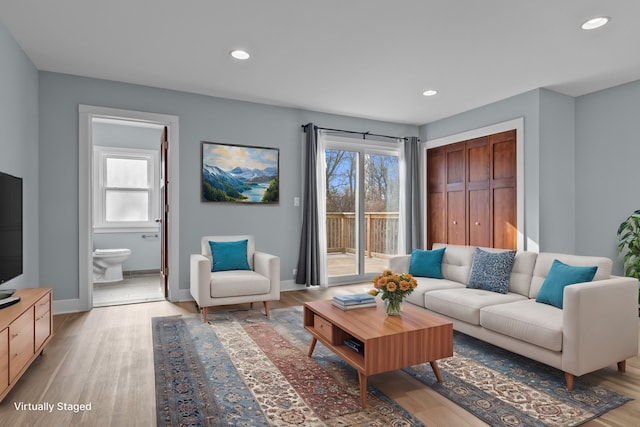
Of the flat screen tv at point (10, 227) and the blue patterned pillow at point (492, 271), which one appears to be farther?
the blue patterned pillow at point (492, 271)

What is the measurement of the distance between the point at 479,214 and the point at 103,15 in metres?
4.80

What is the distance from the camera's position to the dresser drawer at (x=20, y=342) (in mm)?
2121

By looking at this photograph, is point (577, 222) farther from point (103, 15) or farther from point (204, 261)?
point (103, 15)

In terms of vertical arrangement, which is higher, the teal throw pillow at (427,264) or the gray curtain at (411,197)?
the gray curtain at (411,197)

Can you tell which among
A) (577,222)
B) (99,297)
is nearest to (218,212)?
(99,297)

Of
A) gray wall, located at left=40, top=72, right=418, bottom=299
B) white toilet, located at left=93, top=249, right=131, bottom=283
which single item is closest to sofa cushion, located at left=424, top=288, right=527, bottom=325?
gray wall, located at left=40, top=72, right=418, bottom=299

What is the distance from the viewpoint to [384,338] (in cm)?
216

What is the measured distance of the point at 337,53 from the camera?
11.4ft

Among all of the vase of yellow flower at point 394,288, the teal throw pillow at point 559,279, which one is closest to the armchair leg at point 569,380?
the teal throw pillow at point 559,279

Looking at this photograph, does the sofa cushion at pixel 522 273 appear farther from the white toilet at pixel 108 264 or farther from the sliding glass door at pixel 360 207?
the white toilet at pixel 108 264

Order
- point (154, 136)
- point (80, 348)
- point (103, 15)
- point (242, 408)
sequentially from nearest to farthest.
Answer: point (242, 408) → point (103, 15) → point (80, 348) → point (154, 136)

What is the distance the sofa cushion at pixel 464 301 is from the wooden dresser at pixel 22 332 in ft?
9.93

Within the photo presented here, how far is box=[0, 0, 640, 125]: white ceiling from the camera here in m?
2.71

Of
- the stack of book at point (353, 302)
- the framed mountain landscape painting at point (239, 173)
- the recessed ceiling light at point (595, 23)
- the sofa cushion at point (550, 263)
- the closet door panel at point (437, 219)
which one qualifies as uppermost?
the recessed ceiling light at point (595, 23)
